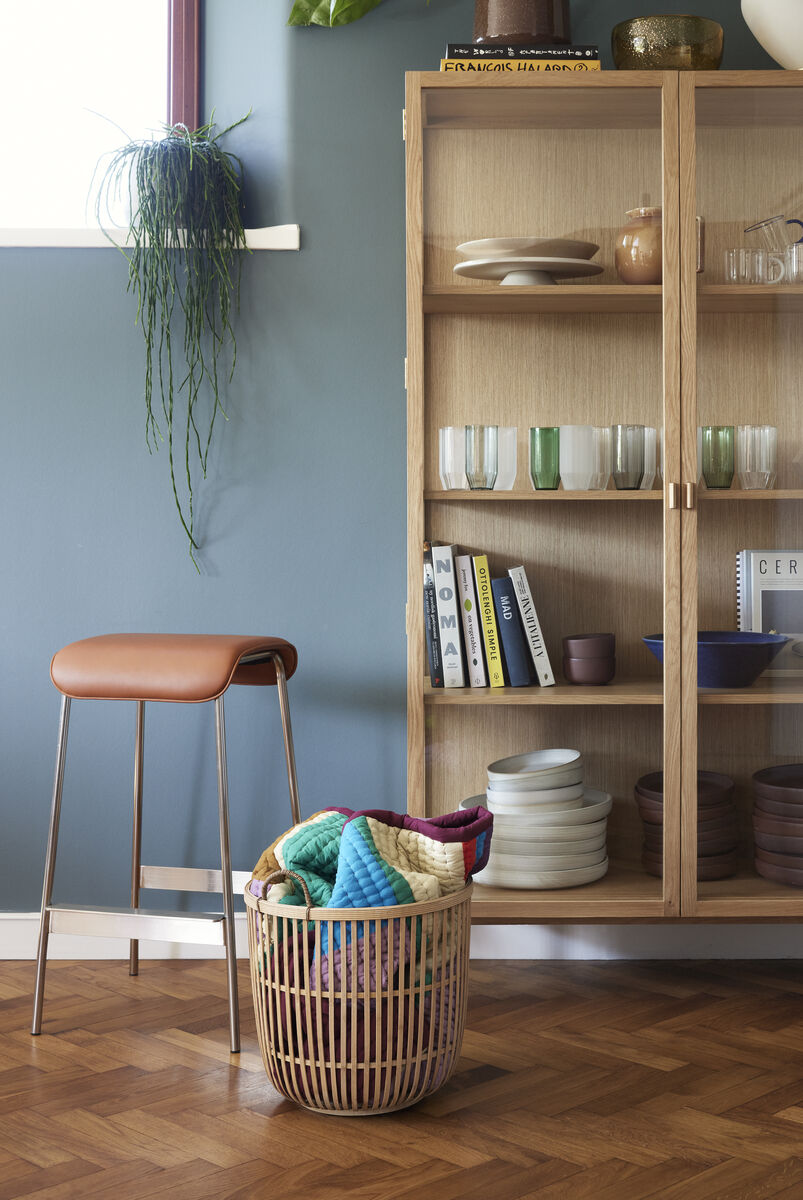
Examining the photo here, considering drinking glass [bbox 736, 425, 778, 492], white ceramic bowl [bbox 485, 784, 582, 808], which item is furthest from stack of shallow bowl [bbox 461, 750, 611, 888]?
drinking glass [bbox 736, 425, 778, 492]

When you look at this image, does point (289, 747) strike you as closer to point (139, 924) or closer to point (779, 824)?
point (139, 924)

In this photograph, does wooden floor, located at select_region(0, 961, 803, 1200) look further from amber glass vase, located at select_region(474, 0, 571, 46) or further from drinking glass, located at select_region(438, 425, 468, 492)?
amber glass vase, located at select_region(474, 0, 571, 46)

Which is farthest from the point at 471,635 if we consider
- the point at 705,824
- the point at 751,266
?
the point at 751,266

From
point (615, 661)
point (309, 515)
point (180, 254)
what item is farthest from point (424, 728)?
point (180, 254)

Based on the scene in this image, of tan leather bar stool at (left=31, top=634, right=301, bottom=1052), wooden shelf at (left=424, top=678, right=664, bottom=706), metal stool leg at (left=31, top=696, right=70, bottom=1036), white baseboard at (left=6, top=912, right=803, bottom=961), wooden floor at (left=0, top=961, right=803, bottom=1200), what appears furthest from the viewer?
white baseboard at (left=6, top=912, right=803, bottom=961)

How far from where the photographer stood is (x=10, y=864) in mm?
2719

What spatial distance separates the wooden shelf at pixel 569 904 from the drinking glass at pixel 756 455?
0.82 m

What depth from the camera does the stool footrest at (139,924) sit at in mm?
2174

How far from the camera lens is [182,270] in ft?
8.73

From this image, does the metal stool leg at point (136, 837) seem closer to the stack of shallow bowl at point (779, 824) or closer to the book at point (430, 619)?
the book at point (430, 619)

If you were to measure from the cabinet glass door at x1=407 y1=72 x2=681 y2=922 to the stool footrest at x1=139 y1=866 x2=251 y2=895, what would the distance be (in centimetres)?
46

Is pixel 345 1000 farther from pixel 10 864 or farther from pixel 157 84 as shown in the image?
pixel 157 84

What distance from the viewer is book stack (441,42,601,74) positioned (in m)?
2.35

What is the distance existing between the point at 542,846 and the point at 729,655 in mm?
531
